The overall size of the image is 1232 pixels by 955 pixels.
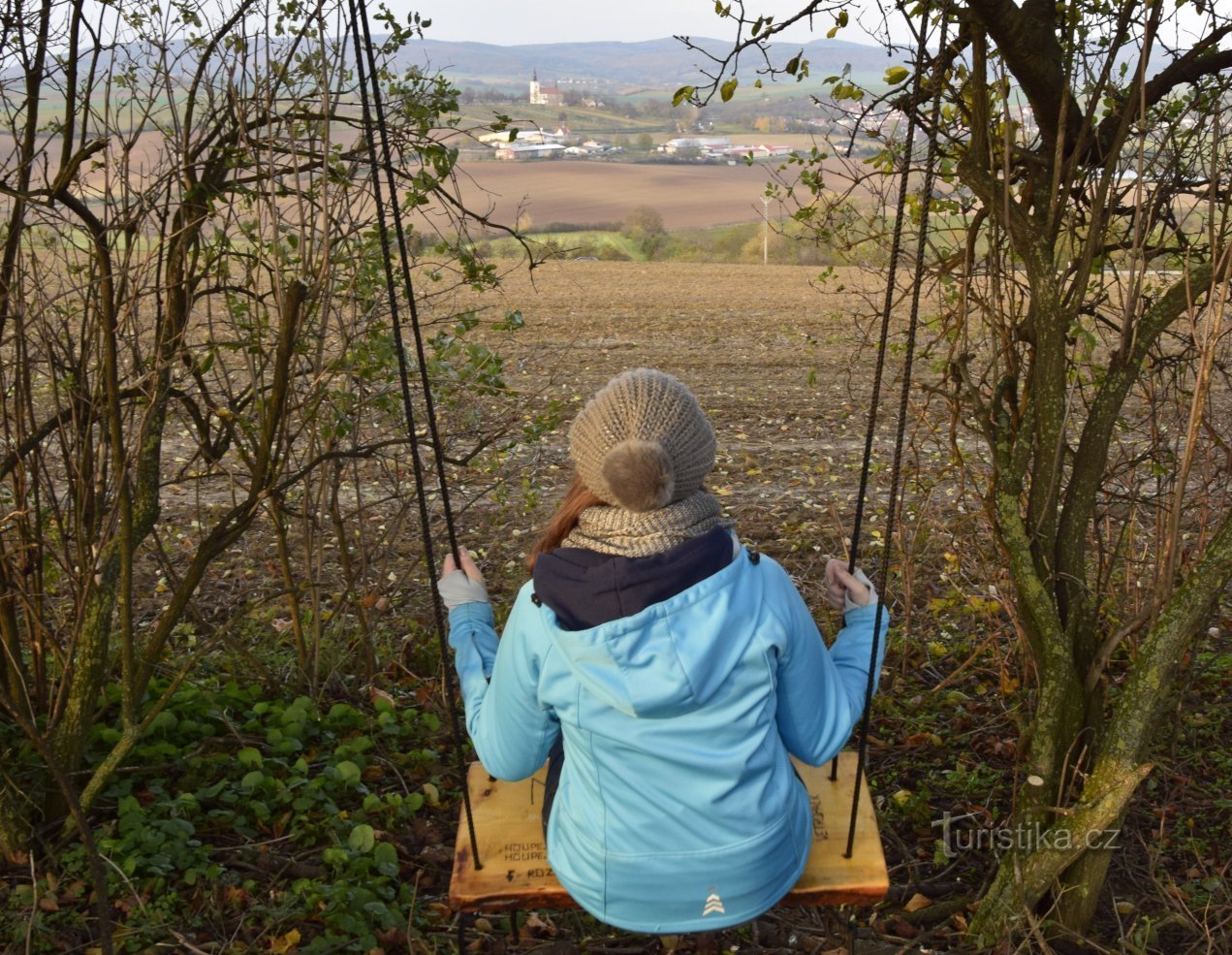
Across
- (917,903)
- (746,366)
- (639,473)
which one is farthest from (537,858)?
(746,366)

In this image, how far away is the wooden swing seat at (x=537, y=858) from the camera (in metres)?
2.51

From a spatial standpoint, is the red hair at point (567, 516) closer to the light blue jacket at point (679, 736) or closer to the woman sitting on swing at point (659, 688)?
the woman sitting on swing at point (659, 688)

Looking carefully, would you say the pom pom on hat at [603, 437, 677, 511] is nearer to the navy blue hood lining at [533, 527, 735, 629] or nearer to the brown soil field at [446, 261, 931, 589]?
the navy blue hood lining at [533, 527, 735, 629]

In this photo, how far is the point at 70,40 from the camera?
112 inches

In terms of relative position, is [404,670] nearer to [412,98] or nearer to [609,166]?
[412,98]

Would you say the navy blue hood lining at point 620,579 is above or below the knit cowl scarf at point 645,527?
below

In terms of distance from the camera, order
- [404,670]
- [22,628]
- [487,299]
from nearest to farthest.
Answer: [22,628], [404,670], [487,299]

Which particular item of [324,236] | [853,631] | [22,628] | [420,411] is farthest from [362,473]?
[853,631]

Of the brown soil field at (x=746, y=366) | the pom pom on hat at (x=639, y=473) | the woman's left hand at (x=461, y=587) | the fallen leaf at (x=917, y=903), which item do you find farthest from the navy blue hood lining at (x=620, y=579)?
the fallen leaf at (x=917, y=903)

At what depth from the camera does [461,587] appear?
8.87 feet

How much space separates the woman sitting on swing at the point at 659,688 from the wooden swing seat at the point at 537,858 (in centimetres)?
14

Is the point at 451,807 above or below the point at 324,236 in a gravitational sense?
below

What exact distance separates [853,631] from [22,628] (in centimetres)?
276

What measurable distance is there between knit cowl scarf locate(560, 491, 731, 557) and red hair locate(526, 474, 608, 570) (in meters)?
0.03
